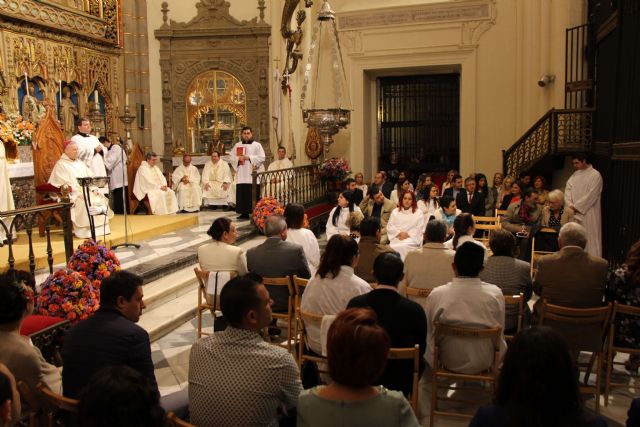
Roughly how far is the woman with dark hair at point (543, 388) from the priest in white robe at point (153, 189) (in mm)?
9683

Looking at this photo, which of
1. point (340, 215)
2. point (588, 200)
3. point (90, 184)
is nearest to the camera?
point (90, 184)

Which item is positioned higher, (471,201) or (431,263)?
(471,201)

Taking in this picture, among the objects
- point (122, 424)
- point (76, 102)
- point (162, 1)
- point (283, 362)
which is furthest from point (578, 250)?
point (162, 1)

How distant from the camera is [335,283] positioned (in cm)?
395

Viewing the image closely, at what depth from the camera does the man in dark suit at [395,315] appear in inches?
132

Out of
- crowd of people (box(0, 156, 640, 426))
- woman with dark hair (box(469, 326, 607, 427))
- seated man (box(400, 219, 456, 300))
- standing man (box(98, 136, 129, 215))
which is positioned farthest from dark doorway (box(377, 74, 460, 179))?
woman with dark hair (box(469, 326, 607, 427))

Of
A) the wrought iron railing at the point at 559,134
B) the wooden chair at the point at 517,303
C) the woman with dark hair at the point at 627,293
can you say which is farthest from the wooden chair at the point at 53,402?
the wrought iron railing at the point at 559,134

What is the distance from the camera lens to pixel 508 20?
42.5ft

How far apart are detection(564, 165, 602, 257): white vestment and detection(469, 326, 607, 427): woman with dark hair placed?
266 inches

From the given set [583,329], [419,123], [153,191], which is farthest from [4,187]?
[419,123]

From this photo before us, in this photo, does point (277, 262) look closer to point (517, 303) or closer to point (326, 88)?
point (517, 303)

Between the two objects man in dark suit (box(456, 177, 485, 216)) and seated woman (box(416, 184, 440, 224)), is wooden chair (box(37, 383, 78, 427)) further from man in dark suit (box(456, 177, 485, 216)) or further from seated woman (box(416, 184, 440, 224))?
man in dark suit (box(456, 177, 485, 216))

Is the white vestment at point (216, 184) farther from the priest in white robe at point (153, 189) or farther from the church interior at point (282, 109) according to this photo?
the priest in white robe at point (153, 189)

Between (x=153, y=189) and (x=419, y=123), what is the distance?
7.06 m
